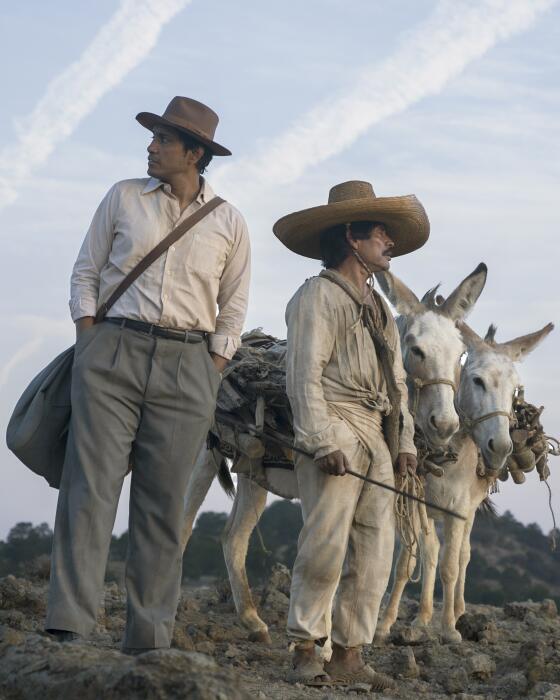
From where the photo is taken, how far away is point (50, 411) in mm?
6078

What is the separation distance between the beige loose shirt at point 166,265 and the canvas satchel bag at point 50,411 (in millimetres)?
40

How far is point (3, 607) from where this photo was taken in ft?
29.2

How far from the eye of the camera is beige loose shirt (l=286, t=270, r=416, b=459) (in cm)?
670

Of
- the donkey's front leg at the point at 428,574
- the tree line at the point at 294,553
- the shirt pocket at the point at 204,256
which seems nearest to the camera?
the shirt pocket at the point at 204,256

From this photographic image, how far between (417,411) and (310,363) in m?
1.86

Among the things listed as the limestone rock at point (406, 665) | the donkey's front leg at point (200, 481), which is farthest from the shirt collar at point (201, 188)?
the donkey's front leg at point (200, 481)

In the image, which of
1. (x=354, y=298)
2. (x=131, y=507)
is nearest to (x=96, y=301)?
(x=131, y=507)

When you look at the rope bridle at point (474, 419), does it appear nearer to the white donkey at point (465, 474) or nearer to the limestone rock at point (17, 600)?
the white donkey at point (465, 474)

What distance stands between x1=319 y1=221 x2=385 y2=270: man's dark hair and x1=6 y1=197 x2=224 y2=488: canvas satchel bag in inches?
45.6

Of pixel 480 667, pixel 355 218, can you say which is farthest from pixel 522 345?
pixel 355 218

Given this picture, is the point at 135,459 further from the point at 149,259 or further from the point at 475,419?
the point at 475,419

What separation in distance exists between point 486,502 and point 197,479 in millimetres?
2753

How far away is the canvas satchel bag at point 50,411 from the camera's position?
6.04 m

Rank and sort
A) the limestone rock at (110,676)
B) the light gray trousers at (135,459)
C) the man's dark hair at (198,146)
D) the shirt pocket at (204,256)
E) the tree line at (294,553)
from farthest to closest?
the tree line at (294,553)
the man's dark hair at (198,146)
the shirt pocket at (204,256)
the light gray trousers at (135,459)
the limestone rock at (110,676)
